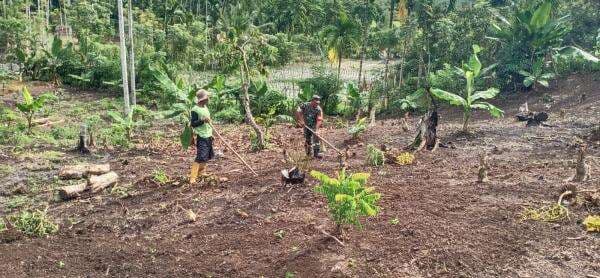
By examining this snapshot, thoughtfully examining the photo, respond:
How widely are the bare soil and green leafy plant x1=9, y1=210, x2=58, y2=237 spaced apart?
12cm

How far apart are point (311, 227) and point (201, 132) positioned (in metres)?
2.59

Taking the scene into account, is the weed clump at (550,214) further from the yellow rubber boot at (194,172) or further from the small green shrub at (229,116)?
the small green shrub at (229,116)

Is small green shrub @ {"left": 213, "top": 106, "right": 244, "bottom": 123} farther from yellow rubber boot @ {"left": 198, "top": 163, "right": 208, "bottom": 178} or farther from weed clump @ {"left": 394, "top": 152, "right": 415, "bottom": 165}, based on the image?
weed clump @ {"left": 394, "top": 152, "right": 415, "bottom": 165}

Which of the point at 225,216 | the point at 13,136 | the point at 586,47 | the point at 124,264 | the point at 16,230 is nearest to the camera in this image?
the point at 124,264

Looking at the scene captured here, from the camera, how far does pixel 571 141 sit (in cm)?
1049

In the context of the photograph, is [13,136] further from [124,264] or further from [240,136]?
[124,264]

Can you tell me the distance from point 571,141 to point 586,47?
10.9 m

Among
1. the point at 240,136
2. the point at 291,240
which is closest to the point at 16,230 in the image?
the point at 291,240

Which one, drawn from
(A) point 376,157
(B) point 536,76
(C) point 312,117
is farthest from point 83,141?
(B) point 536,76

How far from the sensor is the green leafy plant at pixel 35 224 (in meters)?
6.56

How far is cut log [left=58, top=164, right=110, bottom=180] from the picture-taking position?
29.6ft

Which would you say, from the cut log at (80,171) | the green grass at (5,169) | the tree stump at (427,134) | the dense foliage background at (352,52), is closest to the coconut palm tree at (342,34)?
the dense foliage background at (352,52)

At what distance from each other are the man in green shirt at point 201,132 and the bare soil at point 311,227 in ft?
1.13

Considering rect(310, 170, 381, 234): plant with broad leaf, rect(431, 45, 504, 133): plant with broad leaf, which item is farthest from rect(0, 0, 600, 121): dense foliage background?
rect(310, 170, 381, 234): plant with broad leaf
